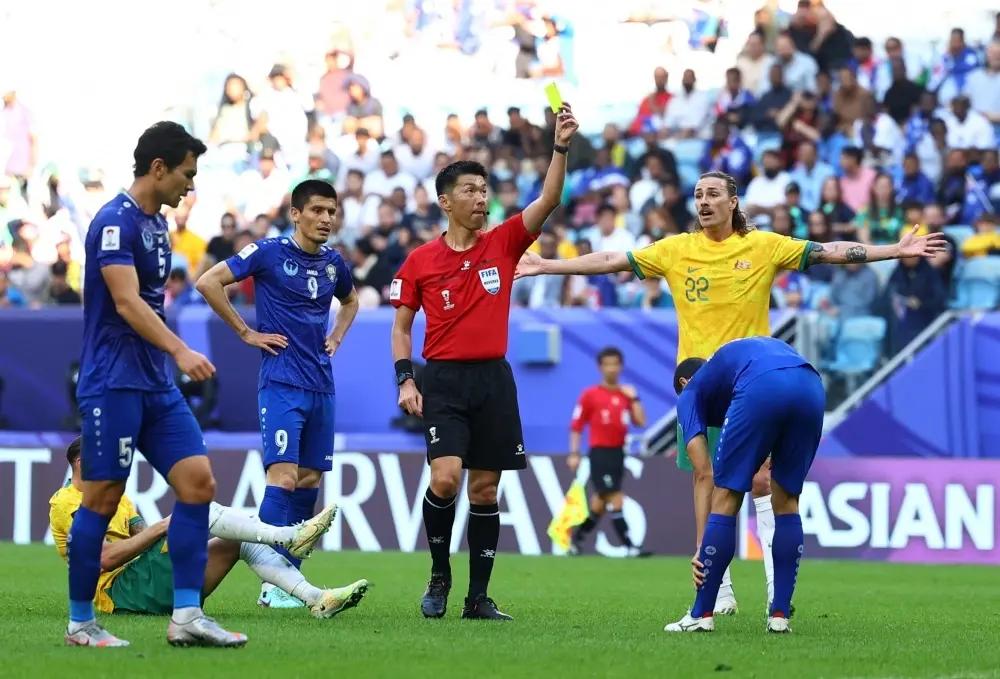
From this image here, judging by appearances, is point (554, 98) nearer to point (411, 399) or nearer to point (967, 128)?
point (411, 399)

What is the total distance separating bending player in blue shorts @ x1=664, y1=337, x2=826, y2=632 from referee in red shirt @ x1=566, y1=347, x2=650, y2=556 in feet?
28.6

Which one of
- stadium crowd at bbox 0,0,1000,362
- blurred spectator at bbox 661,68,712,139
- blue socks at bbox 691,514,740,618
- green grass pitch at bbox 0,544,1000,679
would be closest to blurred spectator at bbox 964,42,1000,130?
stadium crowd at bbox 0,0,1000,362

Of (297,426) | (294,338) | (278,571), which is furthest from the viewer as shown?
(294,338)

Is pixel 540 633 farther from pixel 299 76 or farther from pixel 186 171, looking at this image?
pixel 299 76

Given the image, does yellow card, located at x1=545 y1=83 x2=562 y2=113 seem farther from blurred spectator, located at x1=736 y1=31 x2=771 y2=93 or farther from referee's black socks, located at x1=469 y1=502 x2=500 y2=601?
blurred spectator, located at x1=736 y1=31 x2=771 y2=93

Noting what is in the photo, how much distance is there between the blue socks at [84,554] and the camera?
7.32 meters

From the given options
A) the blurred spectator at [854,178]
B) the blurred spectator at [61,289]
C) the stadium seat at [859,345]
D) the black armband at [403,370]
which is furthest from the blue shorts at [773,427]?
the blurred spectator at [61,289]

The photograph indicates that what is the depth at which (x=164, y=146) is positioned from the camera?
291 inches

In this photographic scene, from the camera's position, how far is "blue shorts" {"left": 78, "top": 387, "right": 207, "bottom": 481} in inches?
287

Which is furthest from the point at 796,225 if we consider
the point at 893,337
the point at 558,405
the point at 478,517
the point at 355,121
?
the point at 478,517

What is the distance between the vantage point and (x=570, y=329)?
18938mm

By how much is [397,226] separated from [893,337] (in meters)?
6.65

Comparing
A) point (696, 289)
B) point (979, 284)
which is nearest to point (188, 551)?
point (696, 289)

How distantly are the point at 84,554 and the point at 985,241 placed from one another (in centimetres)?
1272
